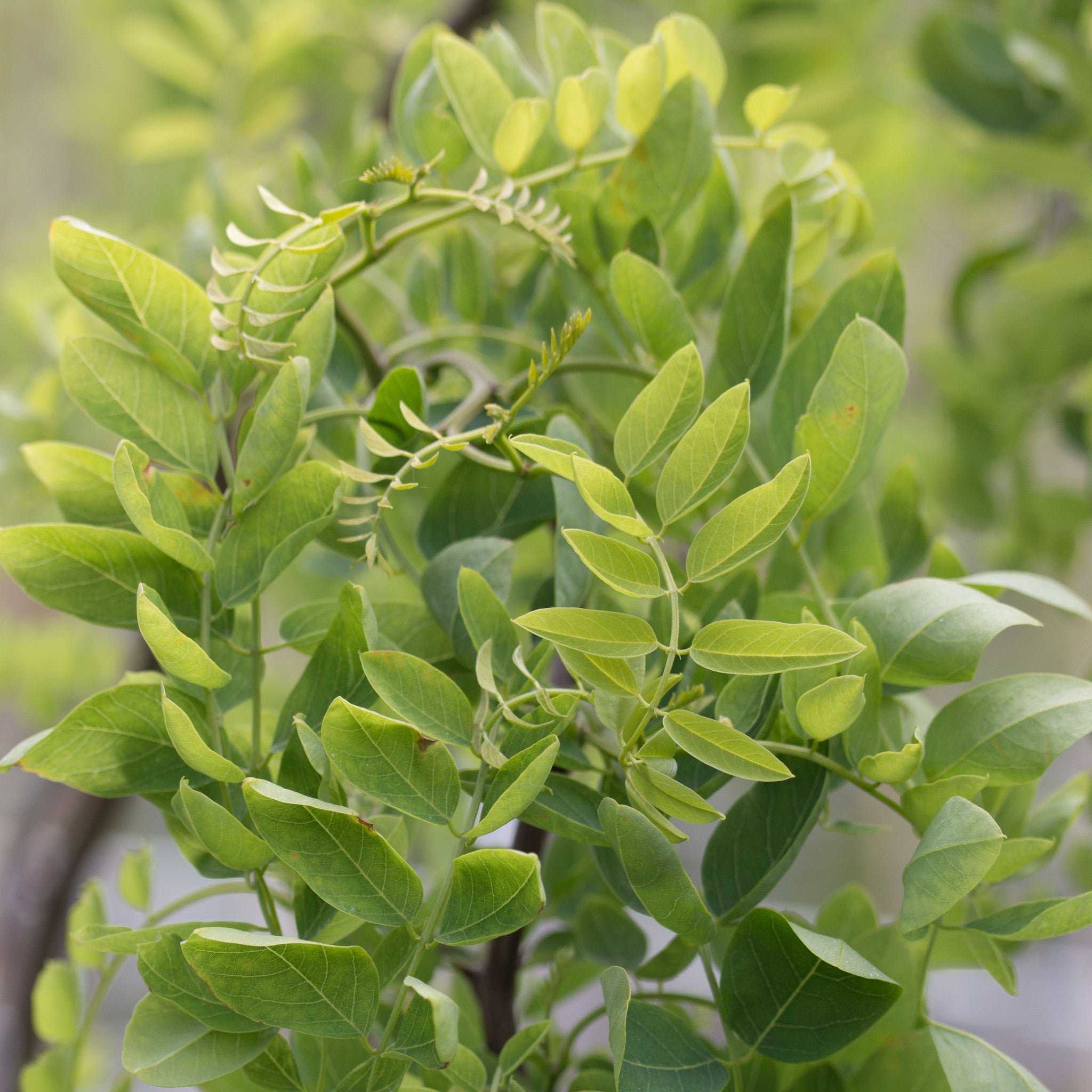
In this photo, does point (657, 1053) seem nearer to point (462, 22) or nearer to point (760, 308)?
point (760, 308)

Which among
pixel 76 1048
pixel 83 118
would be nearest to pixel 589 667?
pixel 76 1048

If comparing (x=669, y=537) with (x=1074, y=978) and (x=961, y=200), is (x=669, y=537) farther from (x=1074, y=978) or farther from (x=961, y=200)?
(x=1074, y=978)

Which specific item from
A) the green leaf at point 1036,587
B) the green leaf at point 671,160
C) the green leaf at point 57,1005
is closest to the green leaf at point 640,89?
the green leaf at point 671,160

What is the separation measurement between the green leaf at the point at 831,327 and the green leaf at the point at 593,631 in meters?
0.06

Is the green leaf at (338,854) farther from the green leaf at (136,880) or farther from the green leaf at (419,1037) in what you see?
the green leaf at (136,880)

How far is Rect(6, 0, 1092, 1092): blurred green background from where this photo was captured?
333 millimetres

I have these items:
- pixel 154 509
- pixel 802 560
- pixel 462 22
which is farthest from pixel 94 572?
pixel 462 22

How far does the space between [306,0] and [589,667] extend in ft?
1.40

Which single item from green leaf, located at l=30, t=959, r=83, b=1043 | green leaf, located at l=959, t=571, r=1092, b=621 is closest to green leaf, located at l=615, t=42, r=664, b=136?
green leaf, located at l=959, t=571, r=1092, b=621

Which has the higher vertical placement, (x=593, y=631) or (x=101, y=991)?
(x=593, y=631)

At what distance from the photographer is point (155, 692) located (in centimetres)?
15

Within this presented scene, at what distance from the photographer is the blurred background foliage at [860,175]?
1.00 feet

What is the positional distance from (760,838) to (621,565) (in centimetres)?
6

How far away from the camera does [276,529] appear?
0.50 feet
